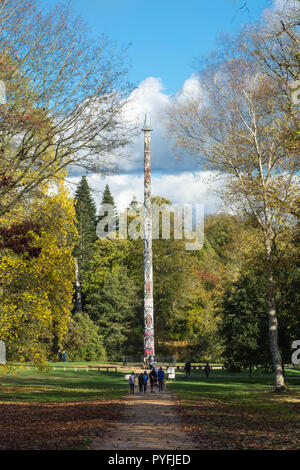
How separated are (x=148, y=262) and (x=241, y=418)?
25813 mm

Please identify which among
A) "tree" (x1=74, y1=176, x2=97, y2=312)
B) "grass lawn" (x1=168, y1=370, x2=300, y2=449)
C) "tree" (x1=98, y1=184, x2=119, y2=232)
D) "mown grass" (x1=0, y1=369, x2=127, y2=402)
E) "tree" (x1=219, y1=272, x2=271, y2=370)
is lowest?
"mown grass" (x1=0, y1=369, x2=127, y2=402)

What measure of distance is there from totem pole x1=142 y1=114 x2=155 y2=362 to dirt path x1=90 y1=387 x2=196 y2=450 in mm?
18777

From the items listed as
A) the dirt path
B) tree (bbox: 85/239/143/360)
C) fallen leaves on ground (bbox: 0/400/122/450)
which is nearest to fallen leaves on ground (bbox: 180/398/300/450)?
the dirt path

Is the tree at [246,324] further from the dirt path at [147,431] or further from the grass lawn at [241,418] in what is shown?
the dirt path at [147,431]

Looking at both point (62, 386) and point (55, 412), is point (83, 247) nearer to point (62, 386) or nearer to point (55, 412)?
point (62, 386)

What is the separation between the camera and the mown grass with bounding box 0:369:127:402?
2675 cm

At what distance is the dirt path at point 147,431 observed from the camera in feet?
38.7

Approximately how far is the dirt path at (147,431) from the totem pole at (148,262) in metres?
18.8

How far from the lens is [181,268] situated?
63.9 meters

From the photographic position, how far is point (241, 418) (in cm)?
1733

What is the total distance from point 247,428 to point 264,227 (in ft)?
46.1

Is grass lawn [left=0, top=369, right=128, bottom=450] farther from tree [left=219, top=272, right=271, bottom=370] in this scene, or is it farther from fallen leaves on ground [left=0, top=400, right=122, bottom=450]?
tree [left=219, top=272, right=271, bottom=370]

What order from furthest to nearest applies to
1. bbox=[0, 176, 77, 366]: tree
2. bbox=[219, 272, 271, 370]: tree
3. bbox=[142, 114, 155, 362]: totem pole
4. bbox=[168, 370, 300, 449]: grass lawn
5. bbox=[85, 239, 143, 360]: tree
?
bbox=[85, 239, 143, 360]: tree < bbox=[142, 114, 155, 362]: totem pole < bbox=[219, 272, 271, 370]: tree < bbox=[0, 176, 77, 366]: tree < bbox=[168, 370, 300, 449]: grass lawn
